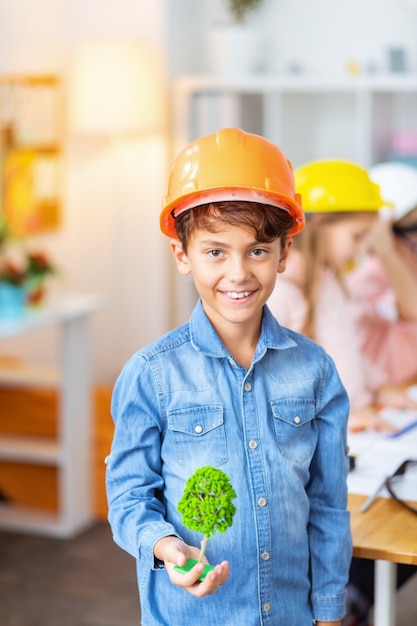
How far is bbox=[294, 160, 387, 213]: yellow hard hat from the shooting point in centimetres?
211

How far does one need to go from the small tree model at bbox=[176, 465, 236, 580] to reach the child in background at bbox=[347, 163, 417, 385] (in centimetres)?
140

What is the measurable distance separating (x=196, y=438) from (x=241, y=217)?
0.99ft

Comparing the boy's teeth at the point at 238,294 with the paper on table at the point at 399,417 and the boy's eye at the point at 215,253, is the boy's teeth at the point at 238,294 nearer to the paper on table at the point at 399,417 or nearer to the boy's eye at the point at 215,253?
the boy's eye at the point at 215,253

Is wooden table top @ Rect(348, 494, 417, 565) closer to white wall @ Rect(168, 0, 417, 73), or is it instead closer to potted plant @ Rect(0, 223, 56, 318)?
potted plant @ Rect(0, 223, 56, 318)

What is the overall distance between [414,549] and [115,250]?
354 cm

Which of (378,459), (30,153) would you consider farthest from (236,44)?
(378,459)

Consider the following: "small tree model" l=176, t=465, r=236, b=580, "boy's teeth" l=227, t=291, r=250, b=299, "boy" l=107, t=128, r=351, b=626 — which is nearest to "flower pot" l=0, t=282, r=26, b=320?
"boy" l=107, t=128, r=351, b=626

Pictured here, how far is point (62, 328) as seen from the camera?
3.61 meters

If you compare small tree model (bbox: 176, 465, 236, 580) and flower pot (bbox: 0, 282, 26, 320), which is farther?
flower pot (bbox: 0, 282, 26, 320)

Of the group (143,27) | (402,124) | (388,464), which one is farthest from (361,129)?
(388,464)

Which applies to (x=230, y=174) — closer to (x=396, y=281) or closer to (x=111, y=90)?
(x=396, y=281)

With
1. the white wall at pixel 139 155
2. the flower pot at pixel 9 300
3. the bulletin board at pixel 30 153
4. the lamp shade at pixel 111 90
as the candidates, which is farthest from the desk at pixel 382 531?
the white wall at pixel 139 155

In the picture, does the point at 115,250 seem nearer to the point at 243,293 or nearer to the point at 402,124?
the point at 402,124

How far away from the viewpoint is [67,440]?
3627 mm
